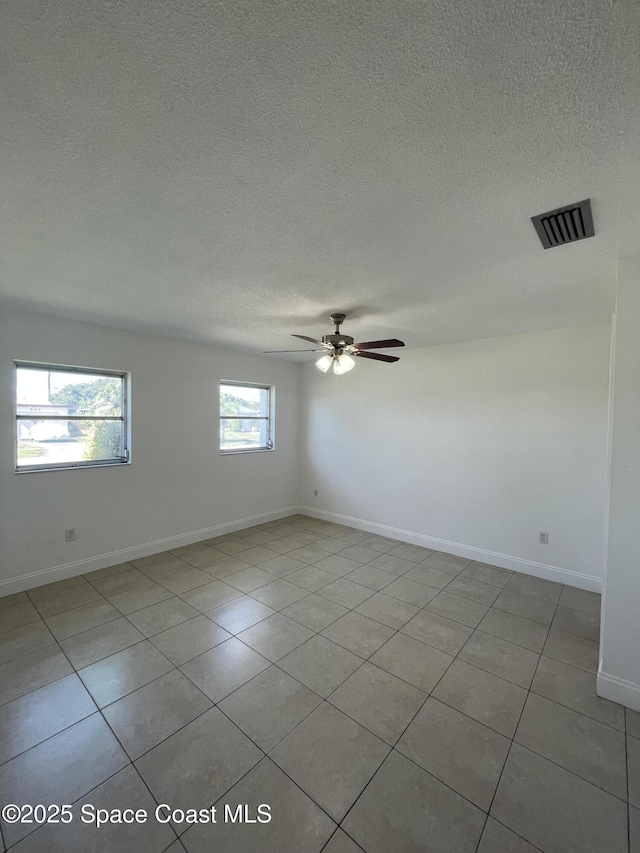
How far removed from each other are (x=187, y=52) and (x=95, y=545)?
3908 millimetres

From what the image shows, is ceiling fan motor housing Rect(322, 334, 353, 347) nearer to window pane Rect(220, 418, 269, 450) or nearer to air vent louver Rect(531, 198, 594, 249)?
air vent louver Rect(531, 198, 594, 249)

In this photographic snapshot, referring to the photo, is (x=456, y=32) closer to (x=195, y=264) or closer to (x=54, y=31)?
(x=54, y=31)

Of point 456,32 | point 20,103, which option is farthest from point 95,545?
point 456,32

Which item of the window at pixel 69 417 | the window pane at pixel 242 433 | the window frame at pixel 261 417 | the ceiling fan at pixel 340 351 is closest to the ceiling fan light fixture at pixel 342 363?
the ceiling fan at pixel 340 351

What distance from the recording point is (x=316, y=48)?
884mm

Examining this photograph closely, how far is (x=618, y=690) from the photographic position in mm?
1960

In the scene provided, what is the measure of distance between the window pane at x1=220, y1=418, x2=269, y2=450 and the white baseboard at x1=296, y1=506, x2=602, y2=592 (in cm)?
152

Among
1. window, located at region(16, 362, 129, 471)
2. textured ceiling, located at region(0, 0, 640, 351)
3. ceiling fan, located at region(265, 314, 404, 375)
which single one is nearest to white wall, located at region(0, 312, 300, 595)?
window, located at region(16, 362, 129, 471)

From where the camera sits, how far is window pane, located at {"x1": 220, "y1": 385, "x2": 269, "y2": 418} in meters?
4.79

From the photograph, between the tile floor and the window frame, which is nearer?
the tile floor

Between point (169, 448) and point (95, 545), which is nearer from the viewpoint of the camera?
point (95, 545)

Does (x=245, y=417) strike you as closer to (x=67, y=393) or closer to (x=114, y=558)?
(x=67, y=393)

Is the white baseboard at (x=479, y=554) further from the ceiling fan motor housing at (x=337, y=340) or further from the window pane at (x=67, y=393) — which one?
the window pane at (x=67, y=393)

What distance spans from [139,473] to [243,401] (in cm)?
174
